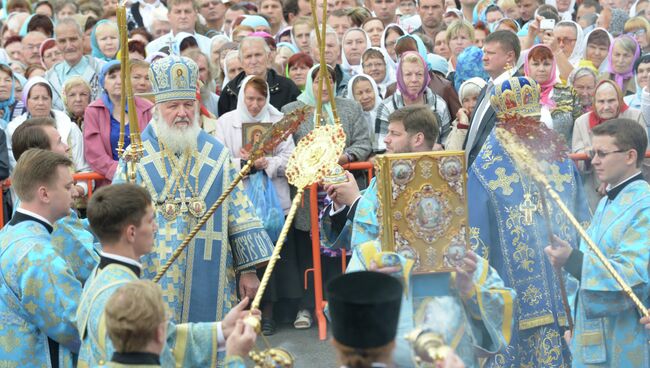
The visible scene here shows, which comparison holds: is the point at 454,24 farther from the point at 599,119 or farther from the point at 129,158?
the point at 129,158

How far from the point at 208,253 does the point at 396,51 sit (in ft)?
13.8

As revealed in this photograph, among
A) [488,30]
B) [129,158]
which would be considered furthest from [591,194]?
[129,158]

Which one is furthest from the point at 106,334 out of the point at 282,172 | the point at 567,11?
the point at 567,11

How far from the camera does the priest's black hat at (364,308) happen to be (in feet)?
12.1

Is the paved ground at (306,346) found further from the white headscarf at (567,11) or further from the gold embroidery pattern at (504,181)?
the white headscarf at (567,11)

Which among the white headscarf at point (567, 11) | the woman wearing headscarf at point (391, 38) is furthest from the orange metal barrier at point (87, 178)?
the white headscarf at point (567, 11)

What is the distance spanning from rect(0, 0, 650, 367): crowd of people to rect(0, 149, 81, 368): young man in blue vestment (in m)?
0.01

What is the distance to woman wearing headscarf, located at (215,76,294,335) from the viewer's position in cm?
887

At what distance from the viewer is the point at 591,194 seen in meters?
9.20

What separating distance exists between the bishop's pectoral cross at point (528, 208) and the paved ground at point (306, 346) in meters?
2.13

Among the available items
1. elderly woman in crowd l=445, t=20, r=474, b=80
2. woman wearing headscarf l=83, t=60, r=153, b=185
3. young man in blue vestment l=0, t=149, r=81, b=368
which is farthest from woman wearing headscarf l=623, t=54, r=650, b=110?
young man in blue vestment l=0, t=149, r=81, b=368

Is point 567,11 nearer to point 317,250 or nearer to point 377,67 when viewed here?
point 377,67

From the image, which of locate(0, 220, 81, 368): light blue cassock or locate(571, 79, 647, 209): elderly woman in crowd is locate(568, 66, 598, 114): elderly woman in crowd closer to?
locate(571, 79, 647, 209): elderly woman in crowd

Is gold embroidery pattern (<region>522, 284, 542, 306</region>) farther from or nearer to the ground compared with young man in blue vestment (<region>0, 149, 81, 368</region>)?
nearer to the ground
